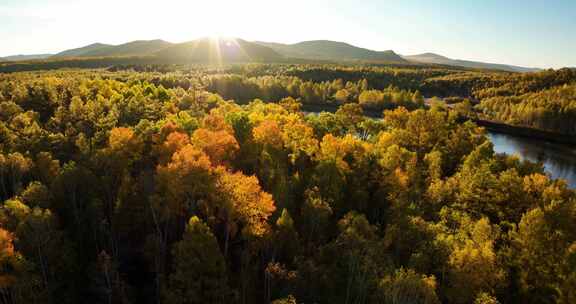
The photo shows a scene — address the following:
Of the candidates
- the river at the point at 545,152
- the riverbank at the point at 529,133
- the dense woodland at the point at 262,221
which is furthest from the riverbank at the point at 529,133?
the dense woodland at the point at 262,221

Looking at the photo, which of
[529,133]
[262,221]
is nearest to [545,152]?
[529,133]

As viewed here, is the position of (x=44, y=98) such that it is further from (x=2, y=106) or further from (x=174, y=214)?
(x=174, y=214)

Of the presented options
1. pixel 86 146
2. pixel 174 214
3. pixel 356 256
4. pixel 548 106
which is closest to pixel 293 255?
pixel 356 256

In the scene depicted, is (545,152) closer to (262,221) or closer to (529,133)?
(529,133)

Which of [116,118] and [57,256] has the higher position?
[116,118]

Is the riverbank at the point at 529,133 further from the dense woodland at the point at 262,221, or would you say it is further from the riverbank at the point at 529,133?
the dense woodland at the point at 262,221
